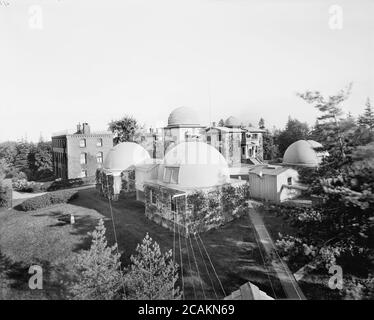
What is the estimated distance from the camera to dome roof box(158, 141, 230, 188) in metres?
15.1

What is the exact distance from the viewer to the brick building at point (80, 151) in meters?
36.2

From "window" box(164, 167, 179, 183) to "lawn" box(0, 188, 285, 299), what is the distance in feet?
10.5

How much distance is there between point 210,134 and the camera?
4106cm

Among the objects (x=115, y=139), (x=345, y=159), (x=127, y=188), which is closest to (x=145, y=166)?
(x=127, y=188)

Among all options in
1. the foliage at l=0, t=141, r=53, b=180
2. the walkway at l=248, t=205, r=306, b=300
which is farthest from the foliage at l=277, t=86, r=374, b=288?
the foliage at l=0, t=141, r=53, b=180

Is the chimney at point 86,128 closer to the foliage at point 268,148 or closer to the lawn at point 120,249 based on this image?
the lawn at point 120,249

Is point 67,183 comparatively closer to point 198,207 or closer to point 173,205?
point 173,205

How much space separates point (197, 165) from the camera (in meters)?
15.4

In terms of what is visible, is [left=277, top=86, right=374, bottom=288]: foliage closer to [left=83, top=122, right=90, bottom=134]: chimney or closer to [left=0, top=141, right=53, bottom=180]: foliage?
[left=83, top=122, right=90, bottom=134]: chimney

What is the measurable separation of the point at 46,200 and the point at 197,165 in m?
16.2

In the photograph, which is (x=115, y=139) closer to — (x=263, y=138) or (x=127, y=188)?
(x=127, y=188)

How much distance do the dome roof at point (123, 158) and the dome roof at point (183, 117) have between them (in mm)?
8343

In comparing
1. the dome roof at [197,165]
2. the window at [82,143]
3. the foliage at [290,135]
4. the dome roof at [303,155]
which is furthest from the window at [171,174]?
the foliage at [290,135]

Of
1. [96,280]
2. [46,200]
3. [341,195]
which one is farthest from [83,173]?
[341,195]
